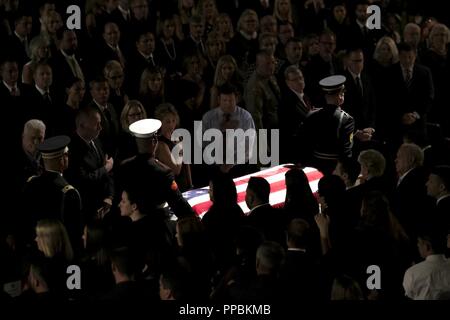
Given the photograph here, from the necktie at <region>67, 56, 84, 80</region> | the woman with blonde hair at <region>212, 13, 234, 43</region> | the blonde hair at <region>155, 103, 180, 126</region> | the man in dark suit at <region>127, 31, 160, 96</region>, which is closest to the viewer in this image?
the blonde hair at <region>155, 103, 180, 126</region>

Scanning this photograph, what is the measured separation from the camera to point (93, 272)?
5.41 metres

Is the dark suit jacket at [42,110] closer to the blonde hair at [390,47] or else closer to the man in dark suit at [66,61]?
the man in dark suit at [66,61]

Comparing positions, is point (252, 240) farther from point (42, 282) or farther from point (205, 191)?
point (205, 191)

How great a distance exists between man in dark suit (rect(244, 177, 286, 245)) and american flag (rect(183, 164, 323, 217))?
87 centimetres

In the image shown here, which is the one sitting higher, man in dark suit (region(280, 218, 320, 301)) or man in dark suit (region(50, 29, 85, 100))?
man in dark suit (region(50, 29, 85, 100))

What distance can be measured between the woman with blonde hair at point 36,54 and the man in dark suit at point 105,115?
2.49ft

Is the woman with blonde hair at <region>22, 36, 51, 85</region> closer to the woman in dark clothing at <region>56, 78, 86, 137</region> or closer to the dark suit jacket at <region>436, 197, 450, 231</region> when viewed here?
the woman in dark clothing at <region>56, 78, 86, 137</region>

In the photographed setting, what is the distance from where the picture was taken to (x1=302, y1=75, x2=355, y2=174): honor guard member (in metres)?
7.44

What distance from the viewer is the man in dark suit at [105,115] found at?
769cm

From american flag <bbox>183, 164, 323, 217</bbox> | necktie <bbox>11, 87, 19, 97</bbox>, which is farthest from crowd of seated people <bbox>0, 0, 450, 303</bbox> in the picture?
american flag <bbox>183, 164, 323, 217</bbox>

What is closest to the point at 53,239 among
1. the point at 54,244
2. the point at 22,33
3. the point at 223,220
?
the point at 54,244

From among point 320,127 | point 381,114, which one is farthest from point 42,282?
point 381,114

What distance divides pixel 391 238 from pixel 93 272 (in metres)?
1.61

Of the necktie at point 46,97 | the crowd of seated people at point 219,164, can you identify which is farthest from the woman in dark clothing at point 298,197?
the necktie at point 46,97
